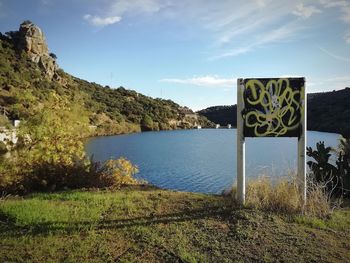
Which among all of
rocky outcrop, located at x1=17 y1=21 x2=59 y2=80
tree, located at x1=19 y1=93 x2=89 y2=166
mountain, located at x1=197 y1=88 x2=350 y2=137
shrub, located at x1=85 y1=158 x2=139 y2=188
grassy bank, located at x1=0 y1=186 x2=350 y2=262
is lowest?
grassy bank, located at x1=0 y1=186 x2=350 y2=262

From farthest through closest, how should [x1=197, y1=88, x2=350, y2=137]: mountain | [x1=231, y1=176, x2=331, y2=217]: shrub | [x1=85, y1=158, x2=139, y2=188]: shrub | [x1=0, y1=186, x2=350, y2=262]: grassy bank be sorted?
[x1=197, y1=88, x2=350, y2=137]: mountain
[x1=85, y1=158, x2=139, y2=188]: shrub
[x1=231, y1=176, x2=331, y2=217]: shrub
[x1=0, y1=186, x2=350, y2=262]: grassy bank

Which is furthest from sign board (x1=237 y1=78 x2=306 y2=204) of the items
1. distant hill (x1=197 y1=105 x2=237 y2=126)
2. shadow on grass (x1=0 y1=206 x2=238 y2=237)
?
distant hill (x1=197 y1=105 x2=237 y2=126)

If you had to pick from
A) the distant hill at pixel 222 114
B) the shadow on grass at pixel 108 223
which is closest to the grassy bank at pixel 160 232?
the shadow on grass at pixel 108 223

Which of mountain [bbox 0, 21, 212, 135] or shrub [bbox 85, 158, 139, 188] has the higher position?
mountain [bbox 0, 21, 212, 135]

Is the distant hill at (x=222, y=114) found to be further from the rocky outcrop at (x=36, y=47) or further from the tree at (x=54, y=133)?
the tree at (x=54, y=133)

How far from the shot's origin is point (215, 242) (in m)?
4.82

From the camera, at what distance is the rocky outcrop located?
88688 millimetres

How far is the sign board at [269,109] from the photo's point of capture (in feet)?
21.4

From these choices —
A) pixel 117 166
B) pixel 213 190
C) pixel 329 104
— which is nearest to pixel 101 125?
pixel 329 104

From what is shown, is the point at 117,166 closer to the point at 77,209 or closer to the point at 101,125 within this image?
the point at 77,209

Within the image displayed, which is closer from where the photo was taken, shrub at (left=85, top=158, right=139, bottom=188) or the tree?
shrub at (left=85, top=158, right=139, bottom=188)

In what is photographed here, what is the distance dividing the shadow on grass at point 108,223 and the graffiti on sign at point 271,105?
1.58 m

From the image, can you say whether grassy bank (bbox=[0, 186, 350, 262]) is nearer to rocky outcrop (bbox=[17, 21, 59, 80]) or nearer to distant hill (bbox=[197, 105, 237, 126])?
rocky outcrop (bbox=[17, 21, 59, 80])

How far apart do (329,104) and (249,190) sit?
283 ft
